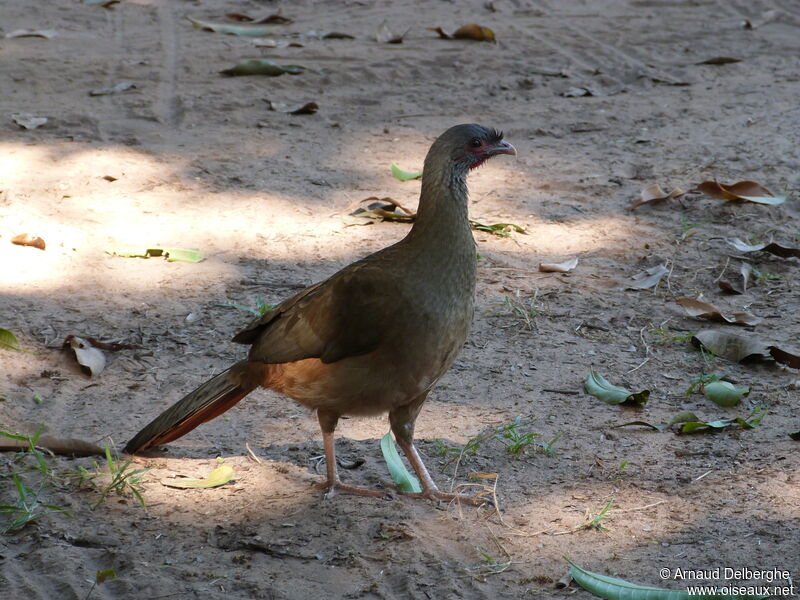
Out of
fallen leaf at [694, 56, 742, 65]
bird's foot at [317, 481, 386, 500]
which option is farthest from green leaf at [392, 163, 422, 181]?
fallen leaf at [694, 56, 742, 65]

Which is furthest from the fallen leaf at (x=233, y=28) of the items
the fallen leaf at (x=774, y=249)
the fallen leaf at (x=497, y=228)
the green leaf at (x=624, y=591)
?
the green leaf at (x=624, y=591)

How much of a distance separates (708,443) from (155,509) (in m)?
2.57

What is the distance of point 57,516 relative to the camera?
385cm

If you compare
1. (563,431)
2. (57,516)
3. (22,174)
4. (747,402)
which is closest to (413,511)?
(563,431)

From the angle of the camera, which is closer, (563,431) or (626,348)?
(563,431)

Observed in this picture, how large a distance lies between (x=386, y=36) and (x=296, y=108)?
246 centimetres

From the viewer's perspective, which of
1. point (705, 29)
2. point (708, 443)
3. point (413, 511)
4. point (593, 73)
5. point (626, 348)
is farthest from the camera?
point (705, 29)

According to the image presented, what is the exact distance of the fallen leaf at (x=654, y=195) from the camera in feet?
24.7

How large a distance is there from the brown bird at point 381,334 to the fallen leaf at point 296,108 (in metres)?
4.96

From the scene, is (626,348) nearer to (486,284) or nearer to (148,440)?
(486,284)

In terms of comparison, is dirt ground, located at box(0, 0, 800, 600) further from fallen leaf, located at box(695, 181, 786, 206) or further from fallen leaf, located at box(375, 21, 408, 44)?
fallen leaf, located at box(375, 21, 408, 44)

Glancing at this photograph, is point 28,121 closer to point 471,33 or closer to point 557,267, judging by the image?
point 557,267

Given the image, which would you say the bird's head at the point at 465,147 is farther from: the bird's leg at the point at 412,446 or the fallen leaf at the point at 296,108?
the fallen leaf at the point at 296,108

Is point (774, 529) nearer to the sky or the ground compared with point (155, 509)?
nearer to the sky
